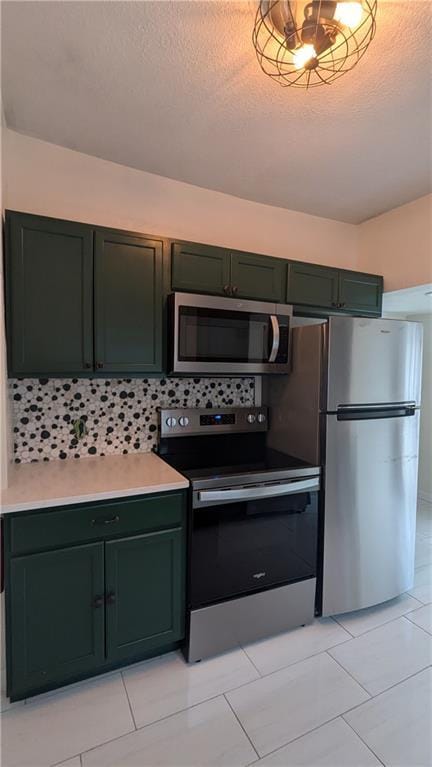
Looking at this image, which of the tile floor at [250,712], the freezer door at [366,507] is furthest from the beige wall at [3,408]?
the freezer door at [366,507]

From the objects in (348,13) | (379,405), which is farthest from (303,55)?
(379,405)

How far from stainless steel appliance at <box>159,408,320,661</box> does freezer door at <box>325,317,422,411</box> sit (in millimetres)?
495

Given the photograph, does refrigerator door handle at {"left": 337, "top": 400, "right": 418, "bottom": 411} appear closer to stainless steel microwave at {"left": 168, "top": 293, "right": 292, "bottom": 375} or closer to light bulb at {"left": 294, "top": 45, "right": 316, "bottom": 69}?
stainless steel microwave at {"left": 168, "top": 293, "right": 292, "bottom": 375}

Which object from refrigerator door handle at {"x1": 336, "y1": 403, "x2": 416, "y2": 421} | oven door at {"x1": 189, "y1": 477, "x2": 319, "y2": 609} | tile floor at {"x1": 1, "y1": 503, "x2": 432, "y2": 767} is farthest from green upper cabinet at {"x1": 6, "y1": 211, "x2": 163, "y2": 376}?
tile floor at {"x1": 1, "y1": 503, "x2": 432, "y2": 767}

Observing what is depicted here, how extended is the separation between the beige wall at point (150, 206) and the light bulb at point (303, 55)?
3.83 feet

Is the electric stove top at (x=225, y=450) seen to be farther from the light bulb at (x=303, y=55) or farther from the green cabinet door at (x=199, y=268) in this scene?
the light bulb at (x=303, y=55)

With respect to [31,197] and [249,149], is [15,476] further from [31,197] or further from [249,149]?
[249,149]

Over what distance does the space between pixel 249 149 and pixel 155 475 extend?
1835 mm

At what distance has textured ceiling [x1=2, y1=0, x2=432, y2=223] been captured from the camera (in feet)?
4.10

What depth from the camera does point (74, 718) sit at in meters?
1.46

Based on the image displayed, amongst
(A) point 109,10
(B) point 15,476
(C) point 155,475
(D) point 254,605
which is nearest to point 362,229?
(A) point 109,10

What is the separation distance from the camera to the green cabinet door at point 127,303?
6.10 ft

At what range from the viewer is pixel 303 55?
4.11ft

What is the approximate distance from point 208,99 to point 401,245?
1775 millimetres
